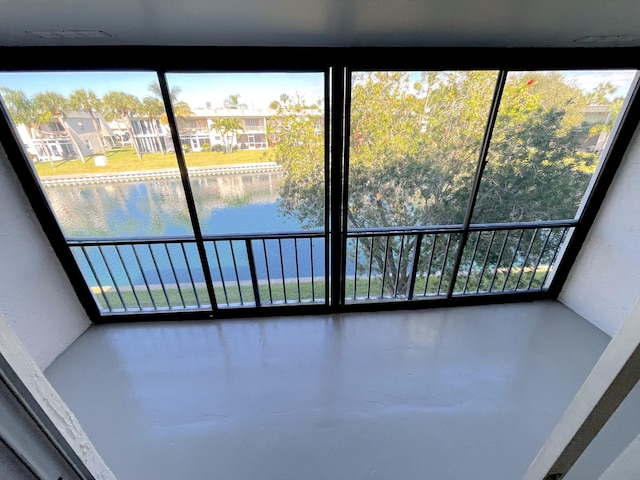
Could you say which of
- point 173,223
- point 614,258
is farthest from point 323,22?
point 614,258

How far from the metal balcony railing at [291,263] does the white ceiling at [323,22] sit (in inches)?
52.3

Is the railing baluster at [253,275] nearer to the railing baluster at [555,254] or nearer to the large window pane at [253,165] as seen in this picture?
the large window pane at [253,165]

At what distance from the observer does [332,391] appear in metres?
1.79

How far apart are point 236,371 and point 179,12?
2.11m

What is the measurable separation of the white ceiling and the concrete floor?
82.3 inches

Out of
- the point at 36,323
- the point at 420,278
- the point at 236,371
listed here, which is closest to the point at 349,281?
the point at 420,278

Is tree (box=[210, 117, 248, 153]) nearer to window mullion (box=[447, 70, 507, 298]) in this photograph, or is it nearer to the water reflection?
the water reflection

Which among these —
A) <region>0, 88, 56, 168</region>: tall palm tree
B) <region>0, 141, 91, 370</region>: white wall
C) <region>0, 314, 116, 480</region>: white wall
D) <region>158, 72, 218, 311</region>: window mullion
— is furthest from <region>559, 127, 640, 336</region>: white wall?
<region>0, 141, 91, 370</region>: white wall

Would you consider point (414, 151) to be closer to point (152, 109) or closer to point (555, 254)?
point (555, 254)

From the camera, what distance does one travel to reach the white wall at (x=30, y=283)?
1770mm

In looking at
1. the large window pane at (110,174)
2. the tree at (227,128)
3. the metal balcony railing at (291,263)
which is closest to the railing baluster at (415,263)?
the metal balcony railing at (291,263)

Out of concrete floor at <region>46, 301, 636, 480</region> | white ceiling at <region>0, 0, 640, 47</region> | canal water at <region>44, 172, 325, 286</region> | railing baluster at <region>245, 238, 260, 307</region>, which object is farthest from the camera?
railing baluster at <region>245, 238, 260, 307</region>

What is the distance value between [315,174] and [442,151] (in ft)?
3.68

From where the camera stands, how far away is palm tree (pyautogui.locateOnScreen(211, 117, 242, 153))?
6.24ft
